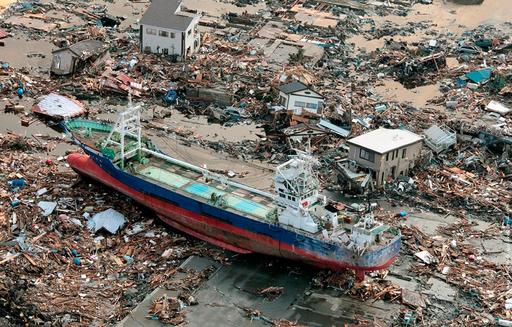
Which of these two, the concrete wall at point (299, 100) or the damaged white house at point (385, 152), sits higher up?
the concrete wall at point (299, 100)

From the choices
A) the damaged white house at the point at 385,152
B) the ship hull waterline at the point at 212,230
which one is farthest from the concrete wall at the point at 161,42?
the damaged white house at the point at 385,152

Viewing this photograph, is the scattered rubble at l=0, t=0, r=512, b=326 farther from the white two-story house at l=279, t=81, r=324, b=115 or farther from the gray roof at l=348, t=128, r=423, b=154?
the gray roof at l=348, t=128, r=423, b=154

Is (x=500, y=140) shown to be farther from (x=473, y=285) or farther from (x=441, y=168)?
(x=473, y=285)

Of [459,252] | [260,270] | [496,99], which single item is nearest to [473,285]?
[459,252]

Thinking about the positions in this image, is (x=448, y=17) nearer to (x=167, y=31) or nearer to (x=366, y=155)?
(x=167, y=31)

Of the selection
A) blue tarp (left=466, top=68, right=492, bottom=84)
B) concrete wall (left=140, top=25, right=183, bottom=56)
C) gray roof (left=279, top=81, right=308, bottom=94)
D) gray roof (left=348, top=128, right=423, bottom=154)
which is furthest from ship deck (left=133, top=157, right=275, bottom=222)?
blue tarp (left=466, top=68, right=492, bottom=84)

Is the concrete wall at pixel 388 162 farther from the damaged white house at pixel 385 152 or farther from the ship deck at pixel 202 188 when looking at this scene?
the ship deck at pixel 202 188
